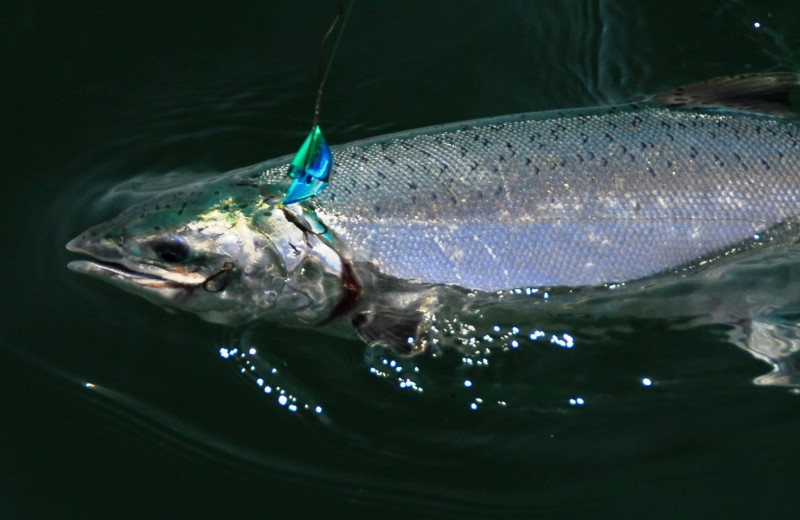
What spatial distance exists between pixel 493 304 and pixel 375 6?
2242 mm

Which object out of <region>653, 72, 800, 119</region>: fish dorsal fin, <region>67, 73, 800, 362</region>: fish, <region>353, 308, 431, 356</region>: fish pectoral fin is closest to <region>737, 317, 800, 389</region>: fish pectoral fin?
<region>67, 73, 800, 362</region>: fish

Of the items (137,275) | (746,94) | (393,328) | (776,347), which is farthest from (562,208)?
(137,275)

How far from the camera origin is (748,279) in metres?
3.90

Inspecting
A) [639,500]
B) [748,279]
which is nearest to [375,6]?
[748,279]

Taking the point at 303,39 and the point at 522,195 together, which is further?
the point at 303,39

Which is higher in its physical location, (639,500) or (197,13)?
(197,13)

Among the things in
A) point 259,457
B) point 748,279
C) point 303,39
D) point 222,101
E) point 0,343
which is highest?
point 303,39

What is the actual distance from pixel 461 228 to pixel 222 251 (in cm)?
95

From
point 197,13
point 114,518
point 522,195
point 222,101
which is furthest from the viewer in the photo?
point 197,13

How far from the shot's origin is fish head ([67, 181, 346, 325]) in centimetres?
368

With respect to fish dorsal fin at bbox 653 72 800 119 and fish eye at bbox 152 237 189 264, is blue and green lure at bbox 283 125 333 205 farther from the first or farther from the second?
fish dorsal fin at bbox 653 72 800 119

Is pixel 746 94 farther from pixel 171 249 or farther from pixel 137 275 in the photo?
pixel 137 275

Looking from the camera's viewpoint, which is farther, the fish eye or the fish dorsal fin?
the fish dorsal fin

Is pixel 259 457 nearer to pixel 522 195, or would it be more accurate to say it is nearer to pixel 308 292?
pixel 308 292
